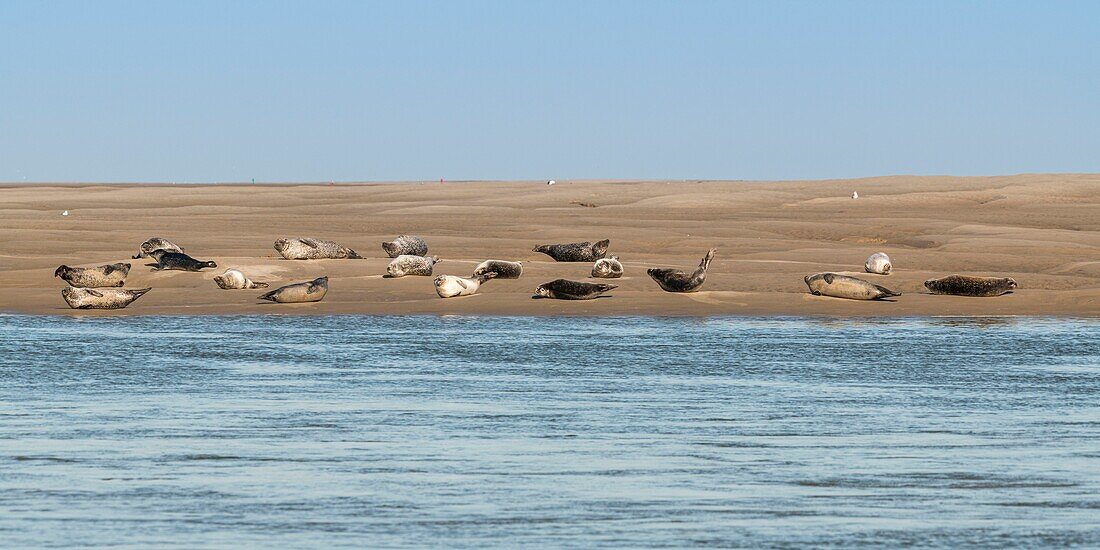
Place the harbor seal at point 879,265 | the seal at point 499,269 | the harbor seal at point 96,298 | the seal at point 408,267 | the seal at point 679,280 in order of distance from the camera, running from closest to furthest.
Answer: the harbor seal at point 96,298 → the seal at point 679,280 → the seal at point 499,269 → the seal at point 408,267 → the harbor seal at point 879,265

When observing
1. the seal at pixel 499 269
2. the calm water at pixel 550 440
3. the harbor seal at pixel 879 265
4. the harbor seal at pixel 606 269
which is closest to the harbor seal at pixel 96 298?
the calm water at pixel 550 440

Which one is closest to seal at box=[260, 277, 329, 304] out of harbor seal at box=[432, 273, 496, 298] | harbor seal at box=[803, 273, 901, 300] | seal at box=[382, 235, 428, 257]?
harbor seal at box=[432, 273, 496, 298]

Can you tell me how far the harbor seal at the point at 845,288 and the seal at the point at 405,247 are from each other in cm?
931

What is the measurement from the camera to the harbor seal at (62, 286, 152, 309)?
23.3 m

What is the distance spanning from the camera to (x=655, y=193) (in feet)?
217

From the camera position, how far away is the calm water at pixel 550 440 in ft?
26.9

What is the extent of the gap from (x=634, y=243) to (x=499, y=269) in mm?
10576

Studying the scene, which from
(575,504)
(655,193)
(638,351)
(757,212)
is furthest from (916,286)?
(655,193)

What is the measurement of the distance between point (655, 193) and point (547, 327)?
45699mm

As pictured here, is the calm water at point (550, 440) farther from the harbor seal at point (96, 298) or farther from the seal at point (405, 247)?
the seal at point (405, 247)

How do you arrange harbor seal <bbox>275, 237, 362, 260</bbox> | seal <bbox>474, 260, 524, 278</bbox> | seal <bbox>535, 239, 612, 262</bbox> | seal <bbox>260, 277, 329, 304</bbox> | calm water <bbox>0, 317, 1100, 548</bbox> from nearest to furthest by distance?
calm water <bbox>0, 317, 1100, 548</bbox>, seal <bbox>260, 277, 329, 304</bbox>, seal <bbox>474, 260, 524, 278</bbox>, harbor seal <bbox>275, 237, 362, 260</bbox>, seal <bbox>535, 239, 612, 262</bbox>

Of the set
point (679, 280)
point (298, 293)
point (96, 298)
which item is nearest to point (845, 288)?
point (679, 280)

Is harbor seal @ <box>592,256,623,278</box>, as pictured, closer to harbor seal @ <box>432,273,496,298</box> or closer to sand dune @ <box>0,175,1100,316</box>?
sand dune @ <box>0,175,1100,316</box>

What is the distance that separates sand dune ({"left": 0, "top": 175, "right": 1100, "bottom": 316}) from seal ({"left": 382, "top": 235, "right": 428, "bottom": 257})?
1.07 meters
